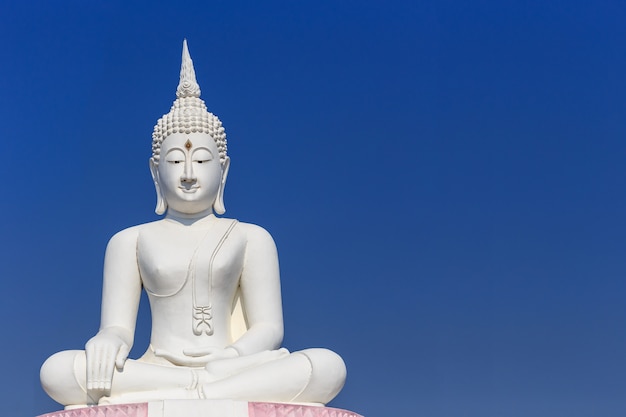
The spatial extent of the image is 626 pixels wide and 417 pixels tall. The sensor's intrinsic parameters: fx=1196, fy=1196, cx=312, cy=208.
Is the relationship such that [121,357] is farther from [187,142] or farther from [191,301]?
[187,142]

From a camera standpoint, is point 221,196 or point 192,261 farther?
point 221,196

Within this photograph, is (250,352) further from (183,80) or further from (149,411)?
(183,80)

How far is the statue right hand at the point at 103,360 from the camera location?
8125mm

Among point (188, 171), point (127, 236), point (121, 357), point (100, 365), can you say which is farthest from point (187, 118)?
point (100, 365)

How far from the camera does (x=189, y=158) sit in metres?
9.30

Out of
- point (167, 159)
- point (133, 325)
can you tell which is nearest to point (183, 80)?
point (167, 159)

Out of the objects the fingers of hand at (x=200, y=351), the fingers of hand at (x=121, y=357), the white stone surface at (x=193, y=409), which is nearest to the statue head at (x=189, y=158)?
the fingers of hand at (x=200, y=351)

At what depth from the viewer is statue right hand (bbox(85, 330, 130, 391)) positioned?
26.7 feet

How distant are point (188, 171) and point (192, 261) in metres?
0.70

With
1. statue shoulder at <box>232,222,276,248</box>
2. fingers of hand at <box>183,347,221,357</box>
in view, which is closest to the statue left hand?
fingers of hand at <box>183,347,221,357</box>

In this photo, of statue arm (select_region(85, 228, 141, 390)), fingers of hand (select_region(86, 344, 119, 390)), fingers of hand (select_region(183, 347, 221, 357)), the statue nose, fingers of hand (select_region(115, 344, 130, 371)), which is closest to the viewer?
fingers of hand (select_region(86, 344, 119, 390))

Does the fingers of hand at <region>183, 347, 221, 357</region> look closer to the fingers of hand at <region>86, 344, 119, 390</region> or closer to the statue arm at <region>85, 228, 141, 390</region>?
the statue arm at <region>85, 228, 141, 390</region>

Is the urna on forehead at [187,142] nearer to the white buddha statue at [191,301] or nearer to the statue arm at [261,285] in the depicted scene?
the white buddha statue at [191,301]

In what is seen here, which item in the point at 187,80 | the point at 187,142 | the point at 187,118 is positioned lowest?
the point at 187,142
